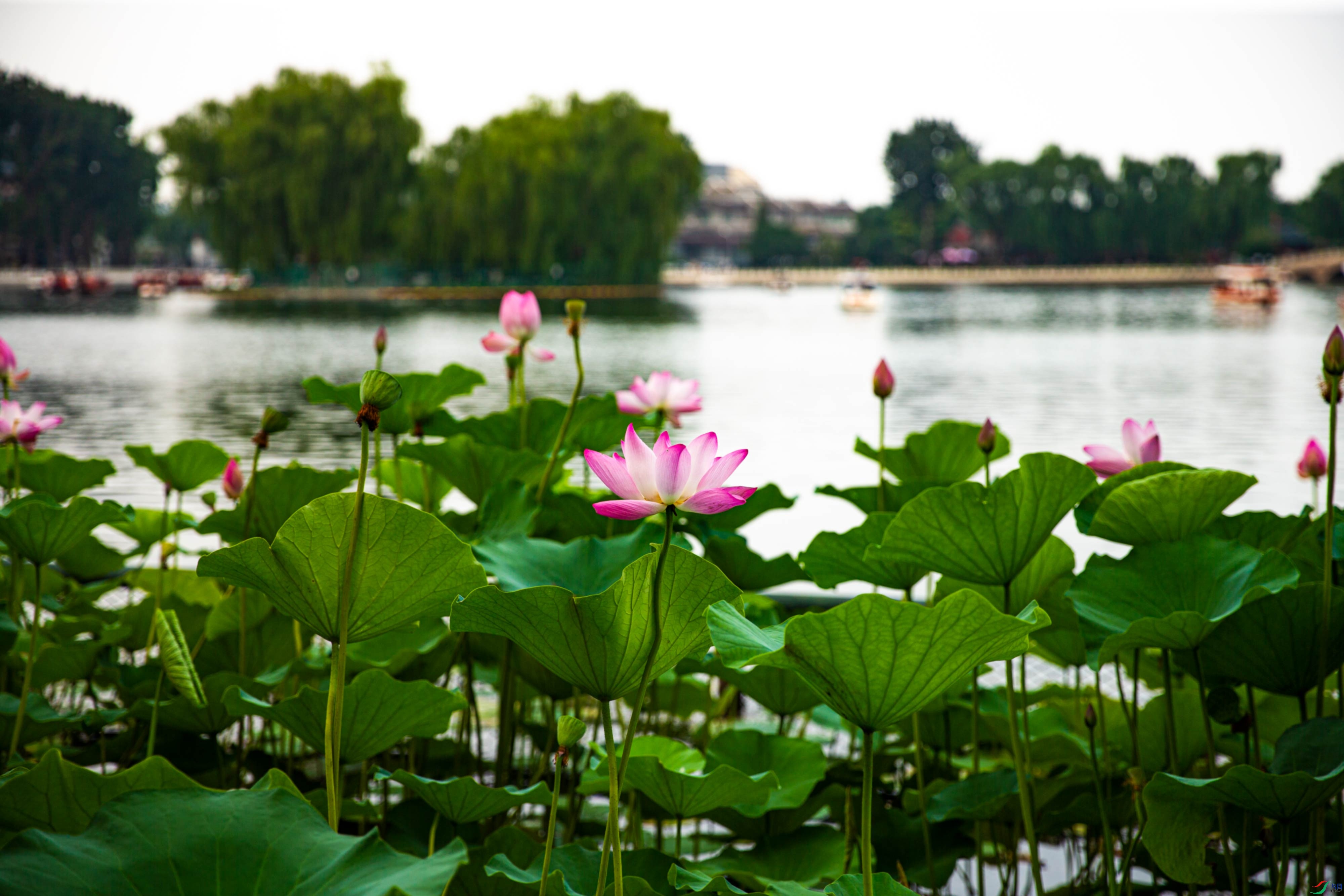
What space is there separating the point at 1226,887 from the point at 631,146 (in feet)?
75.5

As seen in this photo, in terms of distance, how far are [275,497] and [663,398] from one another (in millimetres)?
532

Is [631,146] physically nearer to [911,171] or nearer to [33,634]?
[33,634]

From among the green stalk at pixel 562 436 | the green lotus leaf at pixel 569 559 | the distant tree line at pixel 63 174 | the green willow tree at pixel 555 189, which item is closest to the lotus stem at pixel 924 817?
the green lotus leaf at pixel 569 559

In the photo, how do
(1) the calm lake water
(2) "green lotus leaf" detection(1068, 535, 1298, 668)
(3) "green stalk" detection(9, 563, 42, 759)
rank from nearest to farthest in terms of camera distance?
1. (2) "green lotus leaf" detection(1068, 535, 1298, 668)
2. (3) "green stalk" detection(9, 563, 42, 759)
3. (1) the calm lake water

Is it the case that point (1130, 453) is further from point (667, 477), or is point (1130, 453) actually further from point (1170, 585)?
point (667, 477)

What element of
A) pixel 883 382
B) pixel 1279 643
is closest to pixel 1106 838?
pixel 1279 643

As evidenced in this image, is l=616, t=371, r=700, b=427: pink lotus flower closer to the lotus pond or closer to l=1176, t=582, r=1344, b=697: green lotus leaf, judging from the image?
the lotus pond

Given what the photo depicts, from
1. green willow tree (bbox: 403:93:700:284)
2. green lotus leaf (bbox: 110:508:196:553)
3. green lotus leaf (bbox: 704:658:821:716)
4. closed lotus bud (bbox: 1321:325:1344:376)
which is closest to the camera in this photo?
closed lotus bud (bbox: 1321:325:1344:376)

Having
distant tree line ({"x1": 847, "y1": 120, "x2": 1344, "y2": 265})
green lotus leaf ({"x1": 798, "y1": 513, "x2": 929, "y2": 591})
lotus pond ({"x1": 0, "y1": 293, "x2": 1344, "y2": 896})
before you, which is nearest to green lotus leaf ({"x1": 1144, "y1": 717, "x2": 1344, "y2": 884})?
lotus pond ({"x1": 0, "y1": 293, "x2": 1344, "y2": 896})

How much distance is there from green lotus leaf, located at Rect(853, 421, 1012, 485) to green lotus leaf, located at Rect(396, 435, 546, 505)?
45 cm

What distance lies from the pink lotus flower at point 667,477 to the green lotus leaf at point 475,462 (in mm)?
758

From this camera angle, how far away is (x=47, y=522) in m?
1.25

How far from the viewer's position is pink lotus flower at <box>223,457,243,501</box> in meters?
1.60

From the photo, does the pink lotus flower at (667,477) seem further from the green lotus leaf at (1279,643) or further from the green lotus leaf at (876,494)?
the green lotus leaf at (876,494)
